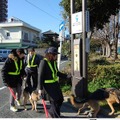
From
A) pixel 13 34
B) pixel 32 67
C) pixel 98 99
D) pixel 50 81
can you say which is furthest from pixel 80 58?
pixel 13 34

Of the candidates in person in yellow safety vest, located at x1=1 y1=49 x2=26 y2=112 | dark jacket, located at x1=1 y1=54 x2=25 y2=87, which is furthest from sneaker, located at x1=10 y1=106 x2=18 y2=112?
dark jacket, located at x1=1 y1=54 x2=25 y2=87

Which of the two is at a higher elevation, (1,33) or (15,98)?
(1,33)

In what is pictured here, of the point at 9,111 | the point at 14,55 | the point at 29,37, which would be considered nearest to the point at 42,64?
the point at 14,55

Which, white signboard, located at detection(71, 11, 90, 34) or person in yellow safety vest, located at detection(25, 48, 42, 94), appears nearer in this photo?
white signboard, located at detection(71, 11, 90, 34)

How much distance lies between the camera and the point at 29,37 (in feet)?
220

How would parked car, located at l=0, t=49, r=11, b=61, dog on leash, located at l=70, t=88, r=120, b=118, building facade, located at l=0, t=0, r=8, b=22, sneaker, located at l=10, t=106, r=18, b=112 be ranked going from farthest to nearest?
building facade, located at l=0, t=0, r=8, b=22 → parked car, located at l=0, t=49, r=11, b=61 → sneaker, located at l=10, t=106, r=18, b=112 → dog on leash, located at l=70, t=88, r=120, b=118

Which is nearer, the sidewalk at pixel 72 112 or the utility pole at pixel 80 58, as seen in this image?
the sidewalk at pixel 72 112

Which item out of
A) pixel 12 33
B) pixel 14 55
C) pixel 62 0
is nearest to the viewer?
pixel 14 55

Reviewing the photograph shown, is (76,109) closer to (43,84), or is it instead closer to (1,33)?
(43,84)

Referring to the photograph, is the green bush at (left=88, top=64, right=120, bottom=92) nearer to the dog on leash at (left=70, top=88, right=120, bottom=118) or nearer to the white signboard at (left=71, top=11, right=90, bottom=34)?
the white signboard at (left=71, top=11, right=90, bottom=34)

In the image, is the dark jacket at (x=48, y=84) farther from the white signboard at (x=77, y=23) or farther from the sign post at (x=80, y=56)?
the white signboard at (x=77, y=23)

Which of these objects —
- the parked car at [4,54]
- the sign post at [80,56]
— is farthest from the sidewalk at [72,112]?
the parked car at [4,54]

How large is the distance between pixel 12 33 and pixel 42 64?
56.5 meters

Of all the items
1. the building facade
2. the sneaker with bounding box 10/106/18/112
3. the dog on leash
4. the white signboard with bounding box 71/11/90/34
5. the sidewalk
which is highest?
the building facade
